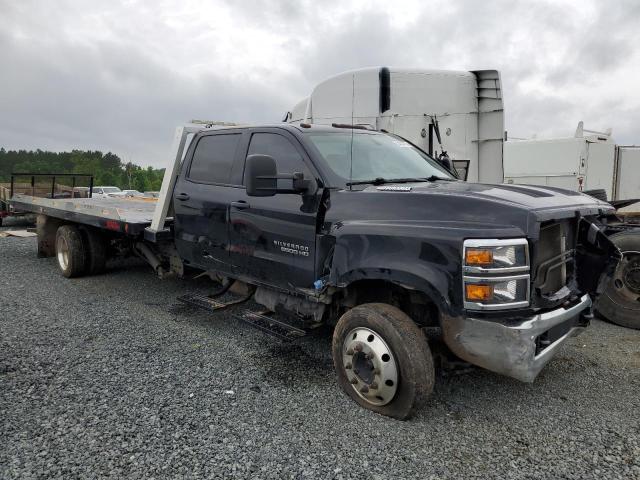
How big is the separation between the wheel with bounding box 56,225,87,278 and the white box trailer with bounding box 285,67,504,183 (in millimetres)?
4574

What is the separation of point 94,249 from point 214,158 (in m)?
3.37

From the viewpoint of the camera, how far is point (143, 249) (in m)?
6.24

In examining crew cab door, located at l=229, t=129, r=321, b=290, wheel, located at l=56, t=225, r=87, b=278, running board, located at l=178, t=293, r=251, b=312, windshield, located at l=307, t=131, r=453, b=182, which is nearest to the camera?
crew cab door, located at l=229, t=129, r=321, b=290

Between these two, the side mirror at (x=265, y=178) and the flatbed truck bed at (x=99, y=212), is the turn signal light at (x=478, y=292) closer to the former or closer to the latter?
the side mirror at (x=265, y=178)

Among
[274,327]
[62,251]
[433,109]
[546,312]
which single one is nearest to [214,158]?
[274,327]

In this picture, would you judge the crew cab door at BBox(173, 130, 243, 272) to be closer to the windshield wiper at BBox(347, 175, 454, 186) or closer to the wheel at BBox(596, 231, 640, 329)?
the windshield wiper at BBox(347, 175, 454, 186)

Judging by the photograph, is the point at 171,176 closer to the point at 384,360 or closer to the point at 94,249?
the point at 94,249

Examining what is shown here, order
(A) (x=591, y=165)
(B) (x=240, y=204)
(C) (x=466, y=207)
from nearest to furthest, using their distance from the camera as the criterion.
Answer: (C) (x=466, y=207)
(B) (x=240, y=204)
(A) (x=591, y=165)

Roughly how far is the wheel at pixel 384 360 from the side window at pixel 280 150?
1.27 m

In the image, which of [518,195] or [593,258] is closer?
[518,195]

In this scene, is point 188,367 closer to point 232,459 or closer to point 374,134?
point 232,459

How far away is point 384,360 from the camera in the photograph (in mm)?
3223

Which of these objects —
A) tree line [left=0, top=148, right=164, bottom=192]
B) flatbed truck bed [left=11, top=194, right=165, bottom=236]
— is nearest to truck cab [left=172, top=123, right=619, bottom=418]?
flatbed truck bed [left=11, top=194, right=165, bottom=236]

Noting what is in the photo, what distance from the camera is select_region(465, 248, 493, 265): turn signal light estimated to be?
2812 mm
